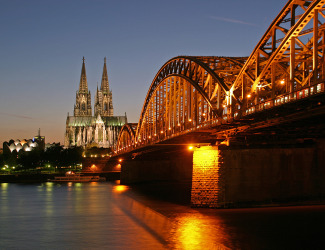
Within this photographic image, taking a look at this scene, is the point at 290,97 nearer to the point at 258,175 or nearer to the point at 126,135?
the point at 258,175

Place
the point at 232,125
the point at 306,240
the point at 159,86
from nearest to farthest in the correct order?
1. the point at 306,240
2. the point at 232,125
3. the point at 159,86

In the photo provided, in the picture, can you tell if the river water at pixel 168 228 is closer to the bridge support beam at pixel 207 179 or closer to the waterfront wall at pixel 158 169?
the bridge support beam at pixel 207 179

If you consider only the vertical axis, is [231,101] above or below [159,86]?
below

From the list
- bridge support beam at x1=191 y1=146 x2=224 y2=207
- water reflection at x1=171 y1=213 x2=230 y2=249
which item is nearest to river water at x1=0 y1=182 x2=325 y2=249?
water reflection at x1=171 y1=213 x2=230 y2=249

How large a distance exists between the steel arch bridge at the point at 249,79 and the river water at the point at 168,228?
7883 mm

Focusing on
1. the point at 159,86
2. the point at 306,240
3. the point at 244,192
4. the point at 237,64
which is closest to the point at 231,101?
the point at 244,192

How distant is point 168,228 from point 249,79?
1572cm

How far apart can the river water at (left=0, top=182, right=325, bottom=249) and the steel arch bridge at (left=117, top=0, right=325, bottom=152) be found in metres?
7.88

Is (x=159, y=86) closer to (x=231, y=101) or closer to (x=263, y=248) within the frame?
(x=231, y=101)

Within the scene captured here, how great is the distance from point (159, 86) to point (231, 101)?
37161 mm

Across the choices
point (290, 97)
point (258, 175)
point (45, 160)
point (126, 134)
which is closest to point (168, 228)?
point (258, 175)

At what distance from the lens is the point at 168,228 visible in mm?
37594

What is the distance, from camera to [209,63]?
63.0 metres

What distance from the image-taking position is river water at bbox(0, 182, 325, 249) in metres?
31.4
